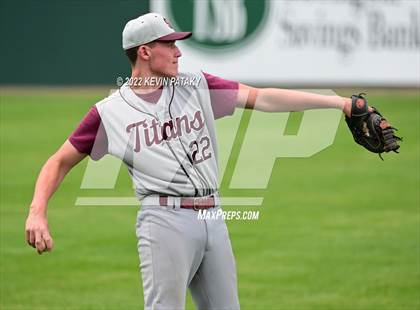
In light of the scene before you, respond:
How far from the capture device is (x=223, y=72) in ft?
74.7

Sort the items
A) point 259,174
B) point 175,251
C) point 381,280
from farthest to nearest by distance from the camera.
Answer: point 259,174 → point 381,280 → point 175,251

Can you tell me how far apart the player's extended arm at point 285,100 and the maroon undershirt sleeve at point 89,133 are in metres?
0.80

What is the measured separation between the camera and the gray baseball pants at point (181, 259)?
5.43 metres

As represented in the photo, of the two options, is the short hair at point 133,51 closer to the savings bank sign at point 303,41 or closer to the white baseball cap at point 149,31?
the white baseball cap at point 149,31

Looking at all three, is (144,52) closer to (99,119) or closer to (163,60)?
(163,60)

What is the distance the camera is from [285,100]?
5.72m

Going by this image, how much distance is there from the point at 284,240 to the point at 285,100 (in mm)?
5711

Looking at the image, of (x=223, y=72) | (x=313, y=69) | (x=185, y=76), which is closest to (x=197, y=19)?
(x=223, y=72)

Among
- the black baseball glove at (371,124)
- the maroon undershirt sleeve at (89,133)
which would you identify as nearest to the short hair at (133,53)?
the maroon undershirt sleeve at (89,133)

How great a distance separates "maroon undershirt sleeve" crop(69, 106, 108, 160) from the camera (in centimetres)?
561

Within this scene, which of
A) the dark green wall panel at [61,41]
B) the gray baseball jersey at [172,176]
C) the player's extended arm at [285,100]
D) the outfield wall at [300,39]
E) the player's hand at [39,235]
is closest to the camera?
the player's hand at [39,235]

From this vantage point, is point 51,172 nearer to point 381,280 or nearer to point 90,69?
point 381,280

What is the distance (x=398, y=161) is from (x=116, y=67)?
31.3 ft

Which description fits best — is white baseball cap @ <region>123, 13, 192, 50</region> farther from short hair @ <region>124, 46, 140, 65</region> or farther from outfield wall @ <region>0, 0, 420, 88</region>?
outfield wall @ <region>0, 0, 420, 88</region>
